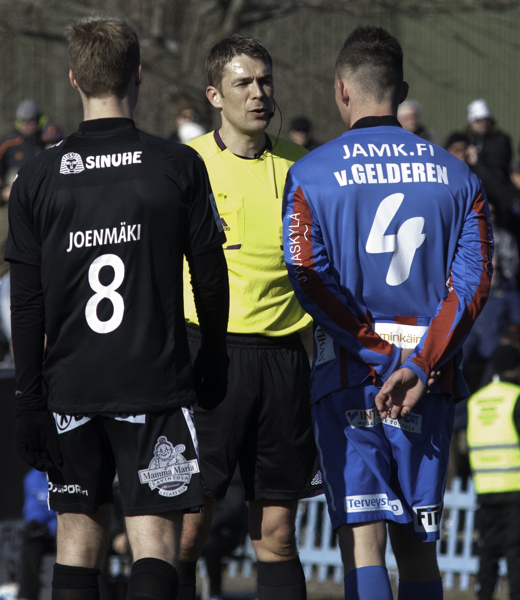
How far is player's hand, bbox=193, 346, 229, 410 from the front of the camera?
3494 mm

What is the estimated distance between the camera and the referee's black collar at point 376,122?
3568 mm

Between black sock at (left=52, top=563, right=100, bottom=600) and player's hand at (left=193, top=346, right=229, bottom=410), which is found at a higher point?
player's hand at (left=193, top=346, right=229, bottom=410)

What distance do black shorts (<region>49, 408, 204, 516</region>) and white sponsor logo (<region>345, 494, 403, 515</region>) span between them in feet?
1.82

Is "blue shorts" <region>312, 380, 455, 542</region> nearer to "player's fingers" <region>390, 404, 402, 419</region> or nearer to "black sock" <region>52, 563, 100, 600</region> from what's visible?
"player's fingers" <region>390, 404, 402, 419</region>

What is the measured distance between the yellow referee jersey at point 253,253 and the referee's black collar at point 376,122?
26.0 inches

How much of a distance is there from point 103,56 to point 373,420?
157cm

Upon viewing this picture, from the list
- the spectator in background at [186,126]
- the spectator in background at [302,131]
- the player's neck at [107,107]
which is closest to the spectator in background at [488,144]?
the spectator in background at [302,131]

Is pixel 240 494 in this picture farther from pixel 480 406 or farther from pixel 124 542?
pixel 480 406

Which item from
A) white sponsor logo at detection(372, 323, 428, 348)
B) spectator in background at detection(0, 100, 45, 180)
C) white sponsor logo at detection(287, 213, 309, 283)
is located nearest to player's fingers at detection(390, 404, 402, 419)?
white sponsor logo at detection(372, 323, 428, 348)

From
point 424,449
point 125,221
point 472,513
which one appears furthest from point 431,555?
point 472,513

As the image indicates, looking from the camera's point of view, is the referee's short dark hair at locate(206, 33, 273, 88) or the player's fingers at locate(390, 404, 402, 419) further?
the referee's short dark hair at locate(206, 33, 273, 88)

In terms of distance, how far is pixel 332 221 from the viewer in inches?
136

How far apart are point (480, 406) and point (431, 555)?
385cm

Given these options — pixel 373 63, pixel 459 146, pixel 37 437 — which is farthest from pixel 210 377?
pixel 459 146
